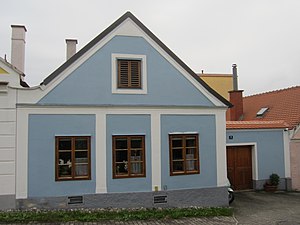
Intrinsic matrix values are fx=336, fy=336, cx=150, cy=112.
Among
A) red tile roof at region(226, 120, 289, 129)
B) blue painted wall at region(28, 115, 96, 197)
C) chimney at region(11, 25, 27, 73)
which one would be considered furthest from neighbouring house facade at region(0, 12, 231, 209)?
red tile roof at region(226, 120, 289, 129)

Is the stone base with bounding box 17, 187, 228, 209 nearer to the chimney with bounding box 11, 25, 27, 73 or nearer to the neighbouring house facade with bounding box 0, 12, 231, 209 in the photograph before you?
the neighbouring house facade with bounding box 0, 12, 231, 209

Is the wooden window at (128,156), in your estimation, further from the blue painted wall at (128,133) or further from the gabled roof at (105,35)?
the gabled roof at (105,35)

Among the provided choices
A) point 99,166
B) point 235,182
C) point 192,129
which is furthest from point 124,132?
point 235,182

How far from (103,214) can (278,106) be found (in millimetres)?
12785

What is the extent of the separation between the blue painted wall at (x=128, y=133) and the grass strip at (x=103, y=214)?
30.6 inches

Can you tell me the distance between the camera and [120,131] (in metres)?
11.8

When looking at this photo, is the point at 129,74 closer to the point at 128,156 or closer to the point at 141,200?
the point at 128,156

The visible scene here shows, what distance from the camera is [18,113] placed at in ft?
36.0

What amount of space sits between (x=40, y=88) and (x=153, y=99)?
12.9 ft

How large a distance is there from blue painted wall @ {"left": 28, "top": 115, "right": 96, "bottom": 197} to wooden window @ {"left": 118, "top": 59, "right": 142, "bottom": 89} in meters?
2.05

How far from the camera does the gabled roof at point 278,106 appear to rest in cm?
1734

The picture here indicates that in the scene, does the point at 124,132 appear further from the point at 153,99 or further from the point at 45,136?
the point at 45,136

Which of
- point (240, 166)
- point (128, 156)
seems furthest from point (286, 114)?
point (128, 156)

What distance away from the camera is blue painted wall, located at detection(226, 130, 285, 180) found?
15742 millimetres
